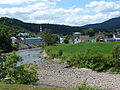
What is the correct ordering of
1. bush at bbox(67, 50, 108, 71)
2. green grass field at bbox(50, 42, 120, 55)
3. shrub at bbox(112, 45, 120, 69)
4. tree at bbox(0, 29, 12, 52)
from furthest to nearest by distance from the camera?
tree at bbox(0, 29, 12, 52), green grass field at bbox(50, 42, 120, 55), bush at bbox(67, 50, 108, 71), shrub at bbox(112, 45, 120, 69)

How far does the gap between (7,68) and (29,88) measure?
547 centimetres

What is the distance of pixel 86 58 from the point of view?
3631 centimetres

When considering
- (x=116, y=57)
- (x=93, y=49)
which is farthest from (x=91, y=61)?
(x=93, y=49)

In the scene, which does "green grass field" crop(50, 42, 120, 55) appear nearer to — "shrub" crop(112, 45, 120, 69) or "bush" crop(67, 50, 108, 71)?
"bush" crop(67, 50, 108, 71)

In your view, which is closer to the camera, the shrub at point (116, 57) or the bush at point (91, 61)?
the shrub at point (116, 57)

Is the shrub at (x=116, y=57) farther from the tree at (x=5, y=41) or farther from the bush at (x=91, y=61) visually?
the tree at (x=5, y=41)

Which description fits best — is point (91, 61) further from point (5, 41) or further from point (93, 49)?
point (5, 41)

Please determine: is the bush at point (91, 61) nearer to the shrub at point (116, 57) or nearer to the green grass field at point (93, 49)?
the shrub at point (116, 57)

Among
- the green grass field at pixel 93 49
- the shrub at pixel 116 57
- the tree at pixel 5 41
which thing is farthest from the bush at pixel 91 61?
the tree at pixel 5 41

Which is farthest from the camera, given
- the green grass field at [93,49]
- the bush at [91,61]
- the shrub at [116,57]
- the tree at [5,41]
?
the tree at [5,41]

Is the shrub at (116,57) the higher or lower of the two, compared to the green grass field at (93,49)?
higher

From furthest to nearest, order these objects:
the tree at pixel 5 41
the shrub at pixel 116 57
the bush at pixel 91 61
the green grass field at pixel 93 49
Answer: the tree at pixel 5 41 → the green grass field at pixel 93 49 → the bush at pixel 91 61 → the shrub at pixel 116 57

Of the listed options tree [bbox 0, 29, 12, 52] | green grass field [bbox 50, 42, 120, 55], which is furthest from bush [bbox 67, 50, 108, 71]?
tree [bbox 0, 29, 12, 52]

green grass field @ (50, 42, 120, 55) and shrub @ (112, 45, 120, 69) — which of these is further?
green grass field @ (50, 42, 120, 55)
